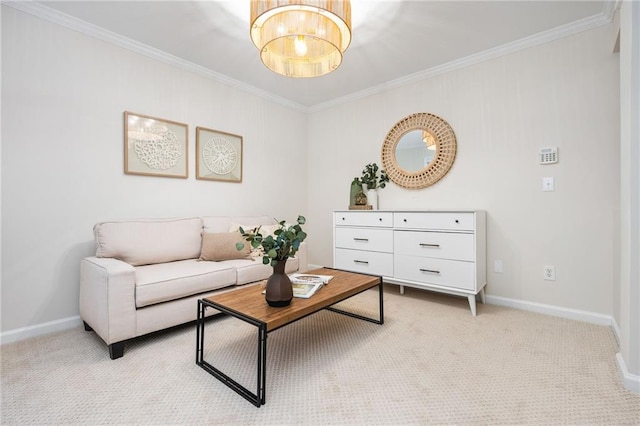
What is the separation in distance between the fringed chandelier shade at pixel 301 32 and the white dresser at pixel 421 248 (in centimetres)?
151

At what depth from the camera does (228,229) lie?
304 cm

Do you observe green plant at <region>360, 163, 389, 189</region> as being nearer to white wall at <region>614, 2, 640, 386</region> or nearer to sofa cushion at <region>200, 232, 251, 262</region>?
sofa cushion at <region>200, 232, 251, 262</region>

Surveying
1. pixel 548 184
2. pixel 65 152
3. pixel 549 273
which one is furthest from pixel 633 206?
pixel 65 152

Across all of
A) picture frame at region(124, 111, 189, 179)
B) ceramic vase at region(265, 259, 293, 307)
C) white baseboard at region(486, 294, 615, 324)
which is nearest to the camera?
ceramic vase at region(265, 259, 293, 307)

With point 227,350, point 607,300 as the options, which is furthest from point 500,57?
point 227,350

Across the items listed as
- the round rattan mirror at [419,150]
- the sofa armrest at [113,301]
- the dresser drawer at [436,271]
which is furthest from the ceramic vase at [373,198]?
the sofa armrest at [113,301]

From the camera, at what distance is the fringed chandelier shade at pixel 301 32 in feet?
5.53

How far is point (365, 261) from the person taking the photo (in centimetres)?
310

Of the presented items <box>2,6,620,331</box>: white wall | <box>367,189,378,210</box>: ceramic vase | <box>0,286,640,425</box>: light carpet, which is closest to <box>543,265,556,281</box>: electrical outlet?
<box>2,6,620,331</box>: white wall

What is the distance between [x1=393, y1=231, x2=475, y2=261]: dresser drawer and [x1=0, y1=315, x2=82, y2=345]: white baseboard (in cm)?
276

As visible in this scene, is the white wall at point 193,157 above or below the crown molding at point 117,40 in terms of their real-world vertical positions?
below

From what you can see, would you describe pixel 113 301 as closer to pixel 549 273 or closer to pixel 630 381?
pixel 630 381

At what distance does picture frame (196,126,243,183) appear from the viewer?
10.1ft

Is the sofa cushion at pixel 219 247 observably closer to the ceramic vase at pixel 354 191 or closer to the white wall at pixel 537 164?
the ceramic vase at pixel 354 191
